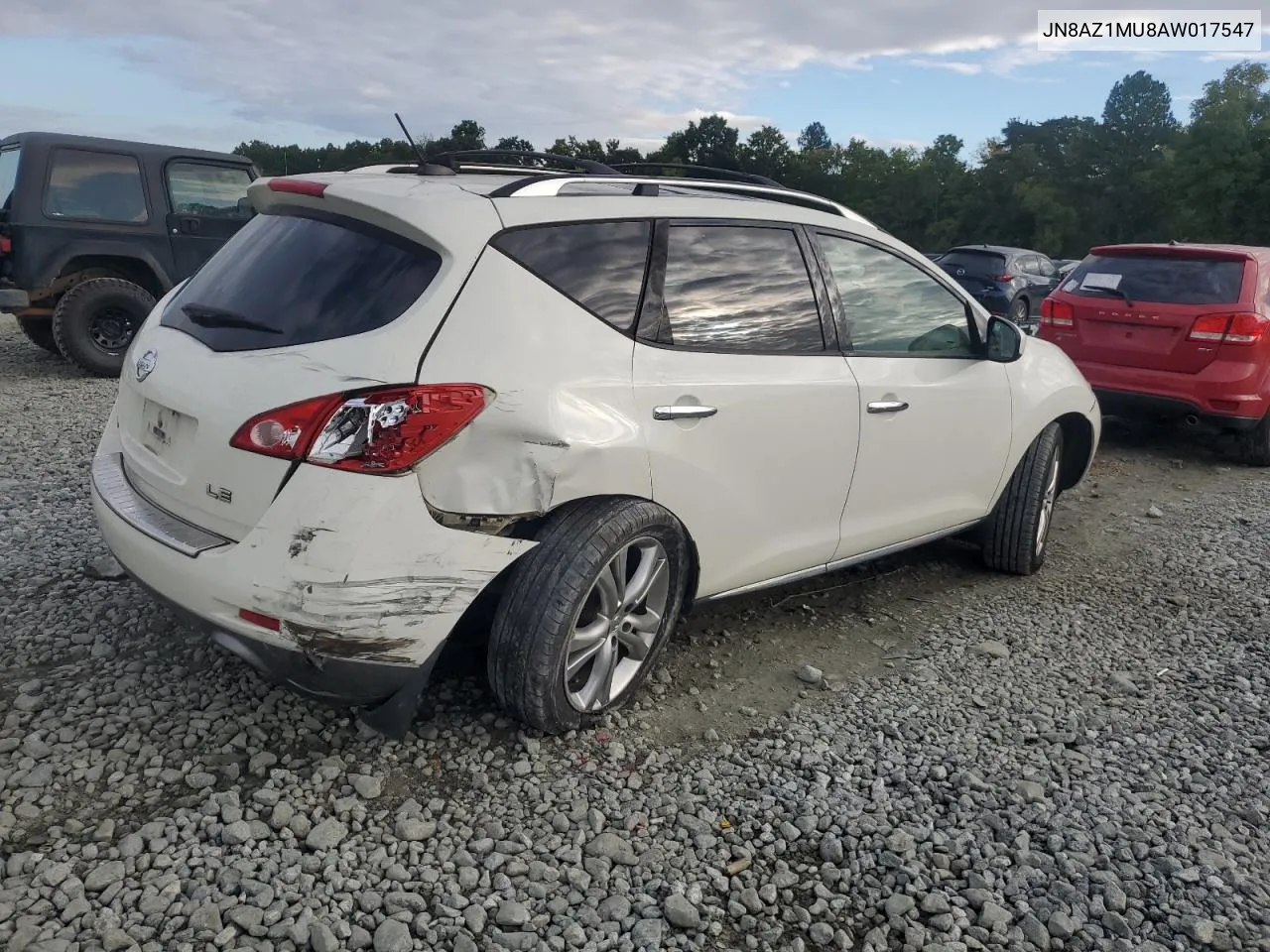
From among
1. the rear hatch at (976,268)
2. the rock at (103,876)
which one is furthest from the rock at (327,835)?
the rear hatch at (976,268)

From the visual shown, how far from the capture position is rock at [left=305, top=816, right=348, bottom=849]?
255cm

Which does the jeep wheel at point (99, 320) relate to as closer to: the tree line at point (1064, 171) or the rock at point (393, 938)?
the rock at point (393, 938)

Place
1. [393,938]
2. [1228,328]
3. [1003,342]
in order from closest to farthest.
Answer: [393,938]
[1003,342]
[1228,328]

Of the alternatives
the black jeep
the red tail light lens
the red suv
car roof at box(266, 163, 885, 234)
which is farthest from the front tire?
the black jeep

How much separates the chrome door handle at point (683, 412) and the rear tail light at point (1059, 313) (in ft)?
18.3

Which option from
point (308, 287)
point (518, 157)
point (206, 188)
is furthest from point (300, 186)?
point (206, 188)

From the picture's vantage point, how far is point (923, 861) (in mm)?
2600

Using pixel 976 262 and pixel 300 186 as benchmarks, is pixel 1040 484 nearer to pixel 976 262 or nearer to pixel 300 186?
pixel 300 186

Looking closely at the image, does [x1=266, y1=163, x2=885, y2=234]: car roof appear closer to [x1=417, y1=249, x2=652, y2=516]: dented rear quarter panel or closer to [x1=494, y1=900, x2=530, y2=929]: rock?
[x1=417, y1=249, x2=652, y2=516]: dented rear quarter panel

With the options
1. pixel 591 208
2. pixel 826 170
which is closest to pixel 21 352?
pixel 591 208

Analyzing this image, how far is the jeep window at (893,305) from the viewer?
378 centimetres

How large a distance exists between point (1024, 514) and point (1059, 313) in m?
3.74

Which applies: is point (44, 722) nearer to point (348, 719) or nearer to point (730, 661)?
point (348, 719)

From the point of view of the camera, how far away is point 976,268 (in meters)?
16.9
